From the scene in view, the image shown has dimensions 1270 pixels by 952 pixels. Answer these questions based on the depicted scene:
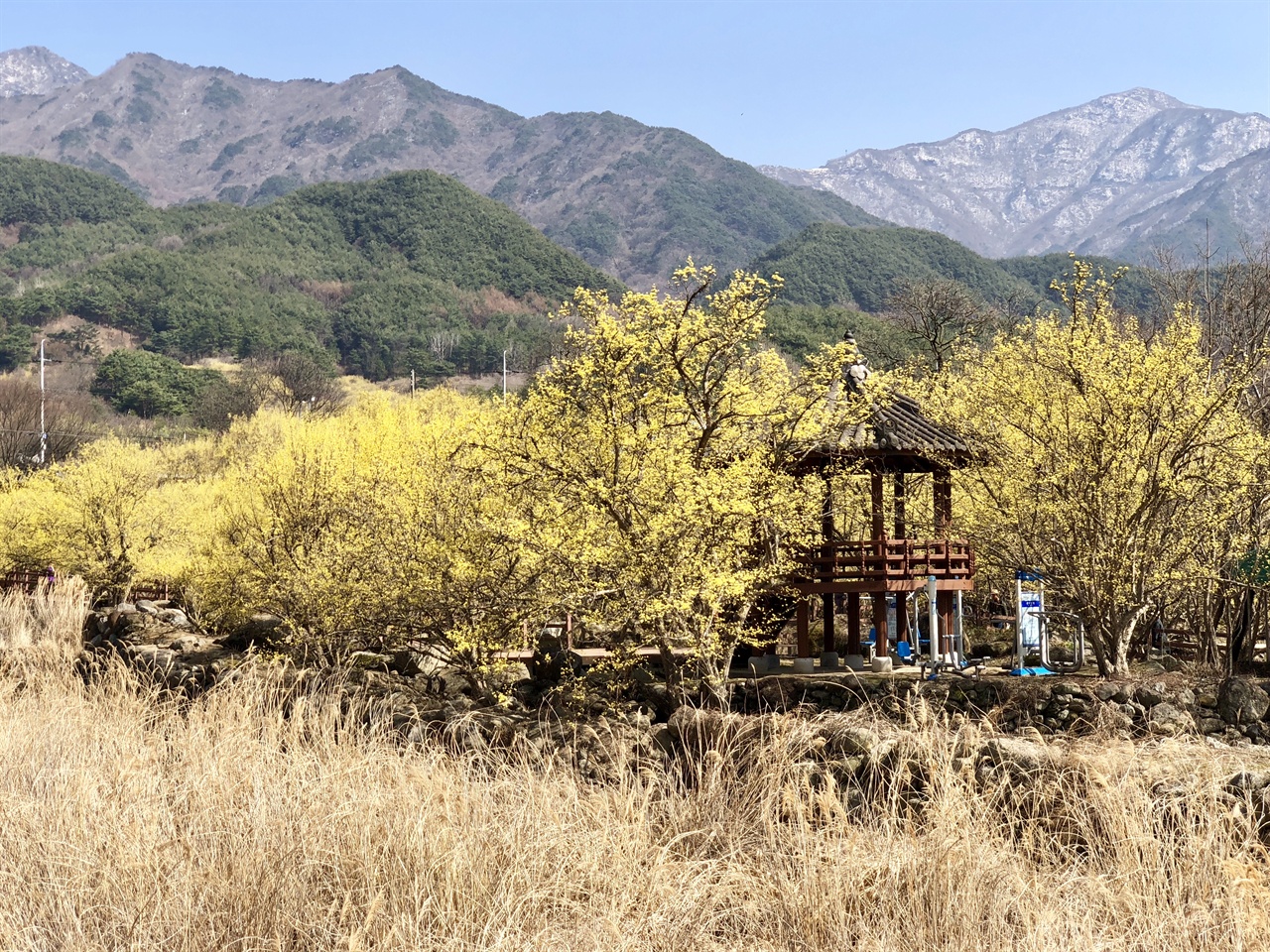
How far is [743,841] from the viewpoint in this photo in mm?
6570

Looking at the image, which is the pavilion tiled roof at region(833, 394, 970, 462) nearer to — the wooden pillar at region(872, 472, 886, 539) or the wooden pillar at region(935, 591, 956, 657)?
the wooden pillar at region(872, 472, 886, 539)

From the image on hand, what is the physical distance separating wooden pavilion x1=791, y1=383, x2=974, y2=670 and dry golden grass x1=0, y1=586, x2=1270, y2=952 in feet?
31.0

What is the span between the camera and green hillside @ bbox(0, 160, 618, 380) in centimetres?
9331

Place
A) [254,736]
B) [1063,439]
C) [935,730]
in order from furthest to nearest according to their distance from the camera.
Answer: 1. [1063,439]
2. [254,736]
3. [935,730]

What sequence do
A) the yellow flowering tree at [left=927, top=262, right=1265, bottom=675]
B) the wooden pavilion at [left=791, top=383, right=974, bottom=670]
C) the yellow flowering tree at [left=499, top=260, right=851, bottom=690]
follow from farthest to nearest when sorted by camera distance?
the wooden pavilion at [left=791, top=383, right=974, bottom=670], the yellow flowering tree at [left=927, top=262, right=1265, bottom=675], the yellow flowering tree at [left=499, top=260, right=851, bottom=690]

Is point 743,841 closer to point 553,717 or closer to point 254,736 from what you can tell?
point 254,736

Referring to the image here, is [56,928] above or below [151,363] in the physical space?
below

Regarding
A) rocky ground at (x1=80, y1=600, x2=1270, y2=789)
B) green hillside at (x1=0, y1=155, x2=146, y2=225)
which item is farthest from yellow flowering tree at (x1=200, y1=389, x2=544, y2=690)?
green hillside at (x1=0, y1=155, x2=146, y2=225)

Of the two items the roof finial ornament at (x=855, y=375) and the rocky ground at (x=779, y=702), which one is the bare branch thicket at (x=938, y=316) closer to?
the roof finial ornament at (x=855, y=375)

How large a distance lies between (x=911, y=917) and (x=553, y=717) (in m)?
10.3

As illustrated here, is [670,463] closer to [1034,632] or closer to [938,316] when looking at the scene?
[1034,632]

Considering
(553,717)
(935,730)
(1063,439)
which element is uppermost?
(1063,439)

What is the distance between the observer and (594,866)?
5910mm

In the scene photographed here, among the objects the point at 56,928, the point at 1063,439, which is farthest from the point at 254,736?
the point at 1063,439
